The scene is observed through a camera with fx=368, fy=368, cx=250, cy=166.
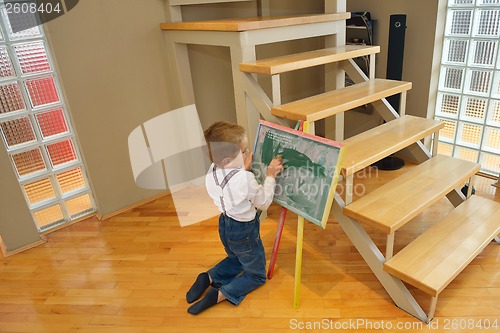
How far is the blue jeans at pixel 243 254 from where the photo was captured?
1778 mm

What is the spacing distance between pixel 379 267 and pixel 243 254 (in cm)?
65

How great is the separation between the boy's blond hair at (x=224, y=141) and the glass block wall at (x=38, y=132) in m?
1.33

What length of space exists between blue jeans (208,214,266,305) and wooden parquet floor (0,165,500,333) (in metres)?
0.06

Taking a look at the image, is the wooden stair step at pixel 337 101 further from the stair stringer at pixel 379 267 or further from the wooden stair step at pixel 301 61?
the stair stringer at pixel 379 267

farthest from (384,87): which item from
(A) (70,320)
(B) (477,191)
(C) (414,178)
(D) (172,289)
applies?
(A) (70,320)

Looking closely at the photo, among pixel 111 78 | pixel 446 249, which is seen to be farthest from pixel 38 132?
pixel 446 249

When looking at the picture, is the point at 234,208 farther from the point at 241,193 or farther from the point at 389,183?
the point at 389,183

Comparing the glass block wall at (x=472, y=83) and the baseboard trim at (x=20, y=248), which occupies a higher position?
the glass block wall at (x=472, y=83)

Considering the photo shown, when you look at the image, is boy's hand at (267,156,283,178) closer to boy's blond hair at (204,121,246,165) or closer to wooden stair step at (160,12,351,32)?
boy's blond hair at (204,121,246,165)

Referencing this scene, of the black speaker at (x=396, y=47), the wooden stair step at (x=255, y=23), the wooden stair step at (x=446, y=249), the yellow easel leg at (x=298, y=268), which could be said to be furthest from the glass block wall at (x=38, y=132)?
the black speaker at (x=396, y=47)

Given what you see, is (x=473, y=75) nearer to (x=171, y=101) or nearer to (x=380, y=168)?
(x=380, y=168)

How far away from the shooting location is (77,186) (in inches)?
105

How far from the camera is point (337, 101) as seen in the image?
6.51 feet

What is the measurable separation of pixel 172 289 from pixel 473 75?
2573mm
